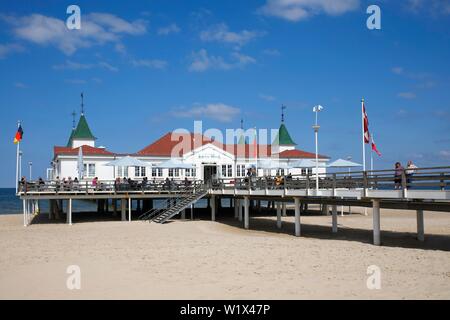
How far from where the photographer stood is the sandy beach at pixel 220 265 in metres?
10.6

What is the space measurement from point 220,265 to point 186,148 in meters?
28.2

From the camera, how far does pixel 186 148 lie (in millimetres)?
41719

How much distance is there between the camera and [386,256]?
15289 millimetres

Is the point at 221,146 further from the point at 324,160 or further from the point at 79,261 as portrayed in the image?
the point at 79,261

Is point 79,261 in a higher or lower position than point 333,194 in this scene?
lower

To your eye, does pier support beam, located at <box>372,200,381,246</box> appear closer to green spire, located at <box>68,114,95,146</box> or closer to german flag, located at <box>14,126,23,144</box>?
german flag, located at <box>14,126,23,144</box>

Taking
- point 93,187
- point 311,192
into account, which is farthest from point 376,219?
point 93,187

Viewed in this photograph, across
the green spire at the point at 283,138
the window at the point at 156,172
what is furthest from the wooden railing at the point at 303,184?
the green spire at the point at 283,138

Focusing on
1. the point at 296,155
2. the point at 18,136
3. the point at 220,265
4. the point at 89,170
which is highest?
the point at 18,136

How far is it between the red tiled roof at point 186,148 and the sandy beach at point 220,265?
57.7 ft

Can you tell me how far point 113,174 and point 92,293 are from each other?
28.8 metres

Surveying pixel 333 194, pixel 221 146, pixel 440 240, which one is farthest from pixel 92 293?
pixel 221 146

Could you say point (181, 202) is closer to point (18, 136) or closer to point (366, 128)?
point (18, 136)

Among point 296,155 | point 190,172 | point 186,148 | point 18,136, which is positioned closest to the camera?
point 18,136
